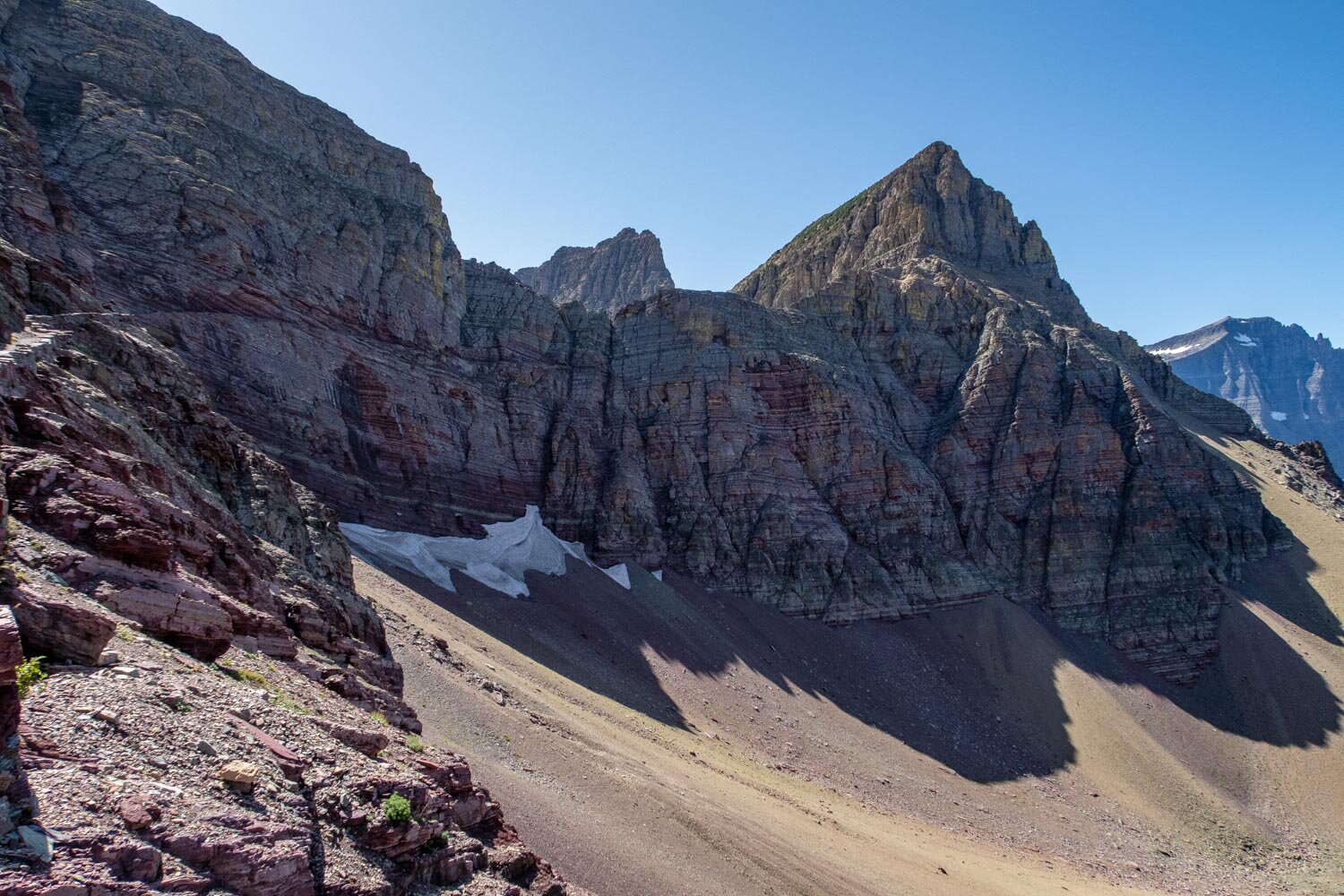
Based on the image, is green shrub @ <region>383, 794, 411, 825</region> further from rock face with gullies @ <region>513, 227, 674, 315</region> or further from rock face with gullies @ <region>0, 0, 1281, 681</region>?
rock face with gullies @ <region>513, 227, 674, 315</region>

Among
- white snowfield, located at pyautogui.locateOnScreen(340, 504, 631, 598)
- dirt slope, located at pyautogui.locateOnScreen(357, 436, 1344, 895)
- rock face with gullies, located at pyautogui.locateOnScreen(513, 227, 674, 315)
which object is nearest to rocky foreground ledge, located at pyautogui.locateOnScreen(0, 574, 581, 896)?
dirt slope, located at pyautogui.locateOnScreen(357, 436, 1344, 895)

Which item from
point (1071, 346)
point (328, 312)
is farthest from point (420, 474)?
point (1071, 346)

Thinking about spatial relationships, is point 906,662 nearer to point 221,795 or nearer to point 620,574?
point 620,574

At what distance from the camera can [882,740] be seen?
40312 millimetres

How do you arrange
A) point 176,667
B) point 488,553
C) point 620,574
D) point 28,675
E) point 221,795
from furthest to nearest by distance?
point 620,574 → point 488,553 → point 176,667 → point 221,795 → point 28,675

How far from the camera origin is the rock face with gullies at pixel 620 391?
138 ft

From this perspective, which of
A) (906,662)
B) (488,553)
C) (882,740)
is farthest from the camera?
(906,662)

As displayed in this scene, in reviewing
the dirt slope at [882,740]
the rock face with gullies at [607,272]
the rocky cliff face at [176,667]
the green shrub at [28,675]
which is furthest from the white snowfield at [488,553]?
the rock face with gullies at [607,272]

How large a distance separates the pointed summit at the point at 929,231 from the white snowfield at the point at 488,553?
4432 cm

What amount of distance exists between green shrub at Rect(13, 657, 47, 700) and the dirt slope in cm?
1154

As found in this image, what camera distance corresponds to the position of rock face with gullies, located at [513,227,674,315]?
142 m

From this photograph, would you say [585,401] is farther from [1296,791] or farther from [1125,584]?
[1296,791]

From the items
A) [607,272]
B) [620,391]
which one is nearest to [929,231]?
[620,391]

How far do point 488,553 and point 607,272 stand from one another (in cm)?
10983
